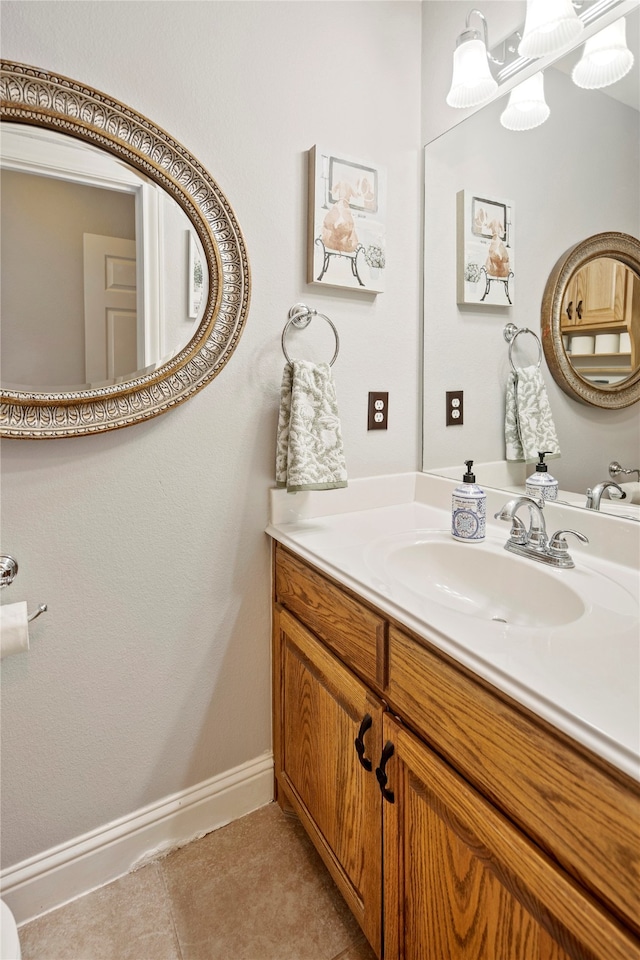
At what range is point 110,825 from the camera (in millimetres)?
1198

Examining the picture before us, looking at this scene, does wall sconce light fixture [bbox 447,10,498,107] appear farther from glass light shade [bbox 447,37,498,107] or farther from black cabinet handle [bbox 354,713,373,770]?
black cabinet handle [bbox 354,713,373,770]

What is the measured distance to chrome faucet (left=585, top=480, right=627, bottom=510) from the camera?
1.06 meters

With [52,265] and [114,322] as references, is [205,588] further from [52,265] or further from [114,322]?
[52,265]

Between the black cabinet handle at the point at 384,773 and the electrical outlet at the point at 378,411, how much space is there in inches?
34.4

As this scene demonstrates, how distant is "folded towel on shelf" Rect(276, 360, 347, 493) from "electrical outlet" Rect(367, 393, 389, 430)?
0.22 m

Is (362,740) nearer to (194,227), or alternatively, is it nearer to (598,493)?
(598,493)

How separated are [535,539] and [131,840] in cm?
122

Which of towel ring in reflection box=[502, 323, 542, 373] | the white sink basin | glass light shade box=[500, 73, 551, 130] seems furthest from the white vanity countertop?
glass light shade box=[500, 73, 551, 130]

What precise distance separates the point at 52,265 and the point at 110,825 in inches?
50.9

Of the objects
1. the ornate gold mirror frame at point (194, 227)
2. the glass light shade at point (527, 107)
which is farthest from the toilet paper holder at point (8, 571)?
the glass light shade at point (527, 107)

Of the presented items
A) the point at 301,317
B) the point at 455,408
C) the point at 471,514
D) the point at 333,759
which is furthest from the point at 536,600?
the point at 301,317

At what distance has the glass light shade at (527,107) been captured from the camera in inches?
44.7

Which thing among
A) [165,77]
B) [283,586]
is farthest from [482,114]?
[283,586]

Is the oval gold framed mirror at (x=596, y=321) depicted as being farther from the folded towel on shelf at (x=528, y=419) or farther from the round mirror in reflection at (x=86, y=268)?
the round mirror in reflection at (x=86, y=268)
